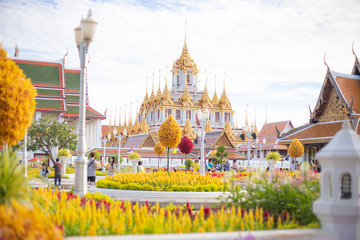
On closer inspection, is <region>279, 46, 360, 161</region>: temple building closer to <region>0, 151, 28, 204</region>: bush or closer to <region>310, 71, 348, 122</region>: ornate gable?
<region>310, 71, 348, 122</region>: ornate gable

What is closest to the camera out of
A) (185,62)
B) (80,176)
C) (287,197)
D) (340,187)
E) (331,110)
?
(340,187)

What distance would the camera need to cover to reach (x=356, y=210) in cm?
627

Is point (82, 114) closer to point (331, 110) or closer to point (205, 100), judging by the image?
point (331, 110)

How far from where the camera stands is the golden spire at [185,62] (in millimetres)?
82994

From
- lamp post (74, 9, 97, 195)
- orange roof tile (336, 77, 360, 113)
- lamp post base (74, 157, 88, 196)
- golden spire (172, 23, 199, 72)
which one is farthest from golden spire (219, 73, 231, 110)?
lamp post base (74, 157, 88, 196)

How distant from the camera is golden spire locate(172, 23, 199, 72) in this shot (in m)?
83.0

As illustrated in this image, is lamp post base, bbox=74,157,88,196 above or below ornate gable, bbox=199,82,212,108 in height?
below

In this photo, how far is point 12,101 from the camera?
316 inches

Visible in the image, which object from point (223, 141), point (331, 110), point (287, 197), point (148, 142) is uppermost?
point (331, 110)

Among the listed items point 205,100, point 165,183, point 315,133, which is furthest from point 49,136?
point 205,100

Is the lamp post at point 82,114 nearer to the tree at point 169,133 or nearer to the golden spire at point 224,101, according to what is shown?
the tree at point 169,133

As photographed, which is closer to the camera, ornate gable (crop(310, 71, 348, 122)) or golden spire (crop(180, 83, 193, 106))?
ornate gable (crop(310, 71, 348, 122))

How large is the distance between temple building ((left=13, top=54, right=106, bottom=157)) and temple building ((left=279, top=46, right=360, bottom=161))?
61.9ft

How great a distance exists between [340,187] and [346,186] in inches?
4.8
